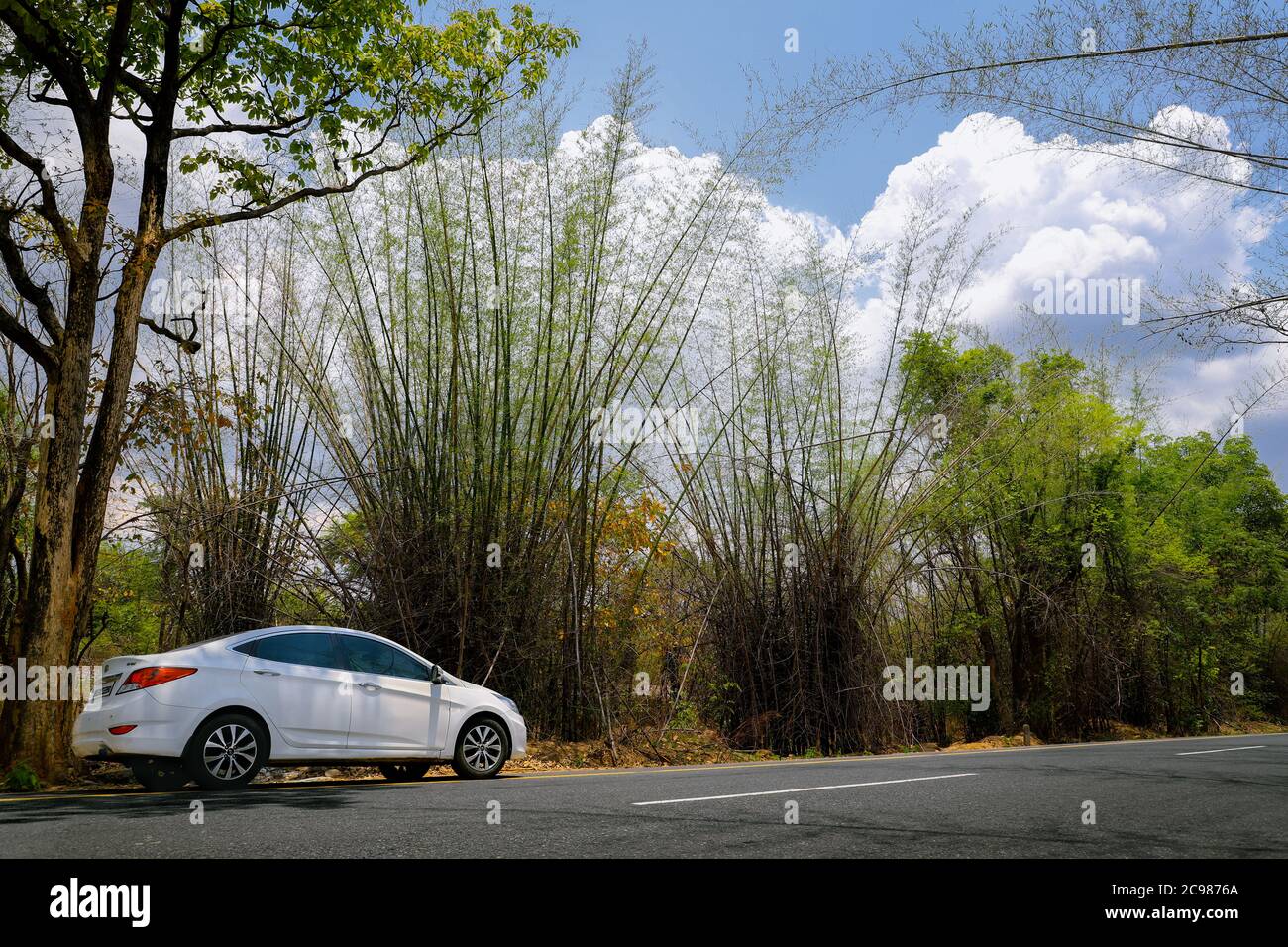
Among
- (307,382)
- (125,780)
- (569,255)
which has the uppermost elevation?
(569,255)

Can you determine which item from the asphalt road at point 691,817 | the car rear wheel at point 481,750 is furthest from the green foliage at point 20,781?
the car rear wheel at point 481,750

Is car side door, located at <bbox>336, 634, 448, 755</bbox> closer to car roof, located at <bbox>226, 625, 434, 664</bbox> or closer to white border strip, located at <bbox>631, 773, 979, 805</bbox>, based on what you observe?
car roof, located at <bbox>226, 625, 434, 664</bbox>

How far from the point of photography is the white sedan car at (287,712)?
8352 mm

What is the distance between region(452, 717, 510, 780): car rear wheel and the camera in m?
10.1

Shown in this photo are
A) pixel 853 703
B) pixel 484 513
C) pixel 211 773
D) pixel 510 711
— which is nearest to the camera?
pixel 211 773

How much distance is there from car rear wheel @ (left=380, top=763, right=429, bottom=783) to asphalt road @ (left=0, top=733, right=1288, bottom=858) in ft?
0.84

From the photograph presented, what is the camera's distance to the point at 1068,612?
21.1m

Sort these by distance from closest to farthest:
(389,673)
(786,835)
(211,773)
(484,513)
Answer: (786,835), (211,773), (389,673), (484,513)

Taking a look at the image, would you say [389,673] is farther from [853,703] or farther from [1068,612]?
[1068,612]

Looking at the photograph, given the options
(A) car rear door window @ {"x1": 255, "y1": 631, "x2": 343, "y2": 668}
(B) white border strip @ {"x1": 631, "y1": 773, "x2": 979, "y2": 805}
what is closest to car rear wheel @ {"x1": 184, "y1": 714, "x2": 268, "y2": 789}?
(A) car rear door window @ {"x1": 255, "y1": 631, "x2": 343, "y2": 668}

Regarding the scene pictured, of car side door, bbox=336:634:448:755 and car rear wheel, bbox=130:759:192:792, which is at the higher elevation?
car side door, bbox=336:634:448:755

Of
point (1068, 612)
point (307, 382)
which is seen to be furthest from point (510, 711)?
A: point (1068, 612)

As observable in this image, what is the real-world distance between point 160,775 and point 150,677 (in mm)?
1334

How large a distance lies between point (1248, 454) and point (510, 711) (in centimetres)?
3674
